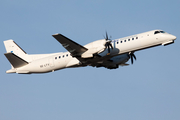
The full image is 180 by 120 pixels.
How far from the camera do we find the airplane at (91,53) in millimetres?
33344

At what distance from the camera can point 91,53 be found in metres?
33.5

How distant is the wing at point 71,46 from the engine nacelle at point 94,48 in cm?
47

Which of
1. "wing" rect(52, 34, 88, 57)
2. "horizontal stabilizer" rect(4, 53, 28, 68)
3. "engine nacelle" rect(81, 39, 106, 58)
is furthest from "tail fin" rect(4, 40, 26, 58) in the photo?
"engine nacelle" rect(81, 39, 106, 58)

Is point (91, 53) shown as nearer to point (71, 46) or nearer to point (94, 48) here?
point (94, 48)

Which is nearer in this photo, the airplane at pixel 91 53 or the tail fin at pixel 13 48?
the airplane at pixel 91 53

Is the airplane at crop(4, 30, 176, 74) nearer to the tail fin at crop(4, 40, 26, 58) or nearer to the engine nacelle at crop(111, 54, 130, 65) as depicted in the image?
the engine nacelle at crop(111, 54, 130, 65)

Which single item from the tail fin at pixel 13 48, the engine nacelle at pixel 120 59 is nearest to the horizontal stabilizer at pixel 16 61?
the tail fin at pixel 13 48

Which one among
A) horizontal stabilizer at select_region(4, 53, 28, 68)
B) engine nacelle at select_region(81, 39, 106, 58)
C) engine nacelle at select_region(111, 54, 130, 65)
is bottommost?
engine nacelle at select_region(111, 54, 130, 65)

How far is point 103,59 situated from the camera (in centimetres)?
3500

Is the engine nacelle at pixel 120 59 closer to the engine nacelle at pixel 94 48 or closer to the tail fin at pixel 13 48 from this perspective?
the engine nacelle at pixel 94 48

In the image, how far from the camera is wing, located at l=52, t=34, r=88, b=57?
1251 inches

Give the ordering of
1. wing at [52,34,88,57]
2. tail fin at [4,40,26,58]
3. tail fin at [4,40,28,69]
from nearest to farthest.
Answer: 1. wing at [52,34,88,57]
2. tail fin at [4,40,28,69]
3. tail fin at [4,40,26,58]

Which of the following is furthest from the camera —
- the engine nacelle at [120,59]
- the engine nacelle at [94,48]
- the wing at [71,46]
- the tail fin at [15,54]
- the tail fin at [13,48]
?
the tail fin at [13,48]

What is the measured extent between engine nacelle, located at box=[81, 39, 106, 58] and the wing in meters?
0.47
